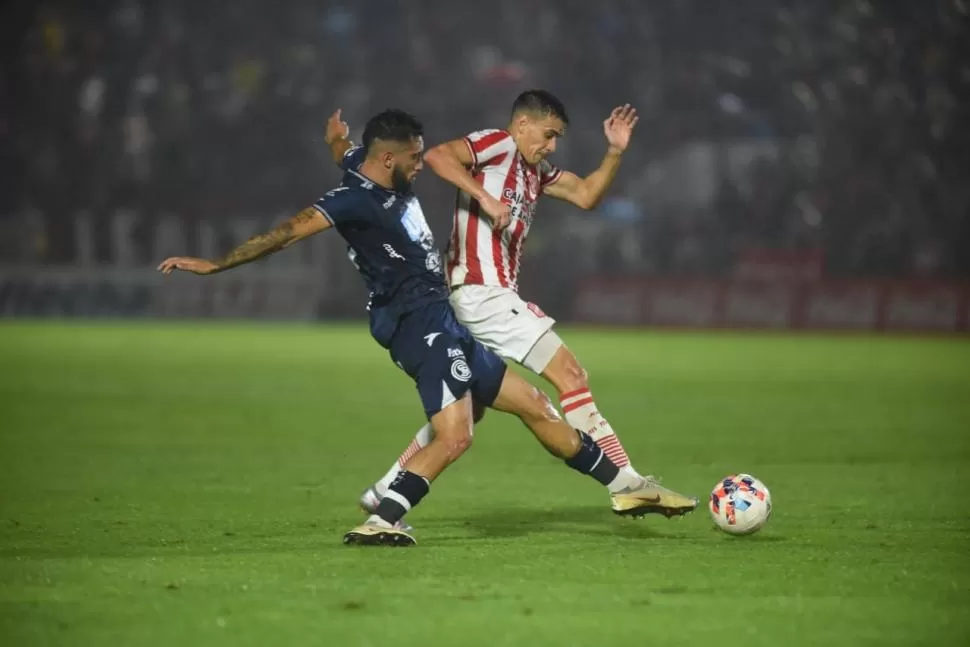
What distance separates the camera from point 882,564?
22.1ft

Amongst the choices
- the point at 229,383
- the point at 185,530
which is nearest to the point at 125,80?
the point at 229,383

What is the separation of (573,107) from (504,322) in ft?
95.0

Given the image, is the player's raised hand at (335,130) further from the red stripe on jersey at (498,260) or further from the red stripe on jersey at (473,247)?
the red stripe on jersey at (498,260)

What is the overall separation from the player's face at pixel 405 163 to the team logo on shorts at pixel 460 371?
0.86 meters

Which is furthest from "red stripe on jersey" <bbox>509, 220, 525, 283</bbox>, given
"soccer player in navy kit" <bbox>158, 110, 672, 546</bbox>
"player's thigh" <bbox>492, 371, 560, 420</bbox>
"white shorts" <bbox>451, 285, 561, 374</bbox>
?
"player's thigh" <bbox>492, 371, 560, 420</bbox>

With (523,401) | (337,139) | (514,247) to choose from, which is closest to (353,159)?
(337,139)

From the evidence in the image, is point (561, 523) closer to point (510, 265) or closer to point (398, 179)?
point (510, 265)

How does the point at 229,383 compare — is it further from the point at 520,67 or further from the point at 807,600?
the point at 520,67

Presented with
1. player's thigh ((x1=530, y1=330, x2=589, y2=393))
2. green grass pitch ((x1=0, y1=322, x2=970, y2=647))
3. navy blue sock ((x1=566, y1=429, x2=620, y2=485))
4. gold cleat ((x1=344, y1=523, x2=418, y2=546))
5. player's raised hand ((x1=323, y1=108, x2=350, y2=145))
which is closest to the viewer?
green grass pitch ((x1=0, y1=322, x2=970, y2=647))

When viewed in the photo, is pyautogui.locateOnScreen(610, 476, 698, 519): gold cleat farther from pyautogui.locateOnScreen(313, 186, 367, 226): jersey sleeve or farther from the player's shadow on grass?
pyautogui.locateOnScreen(313, 186, 367, 226): jersey sleeve

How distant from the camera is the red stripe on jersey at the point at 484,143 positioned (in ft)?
26.7

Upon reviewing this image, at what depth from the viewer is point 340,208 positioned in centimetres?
724

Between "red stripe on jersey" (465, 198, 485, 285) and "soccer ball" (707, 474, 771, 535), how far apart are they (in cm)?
171

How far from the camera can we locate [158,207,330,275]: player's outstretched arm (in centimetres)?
693
